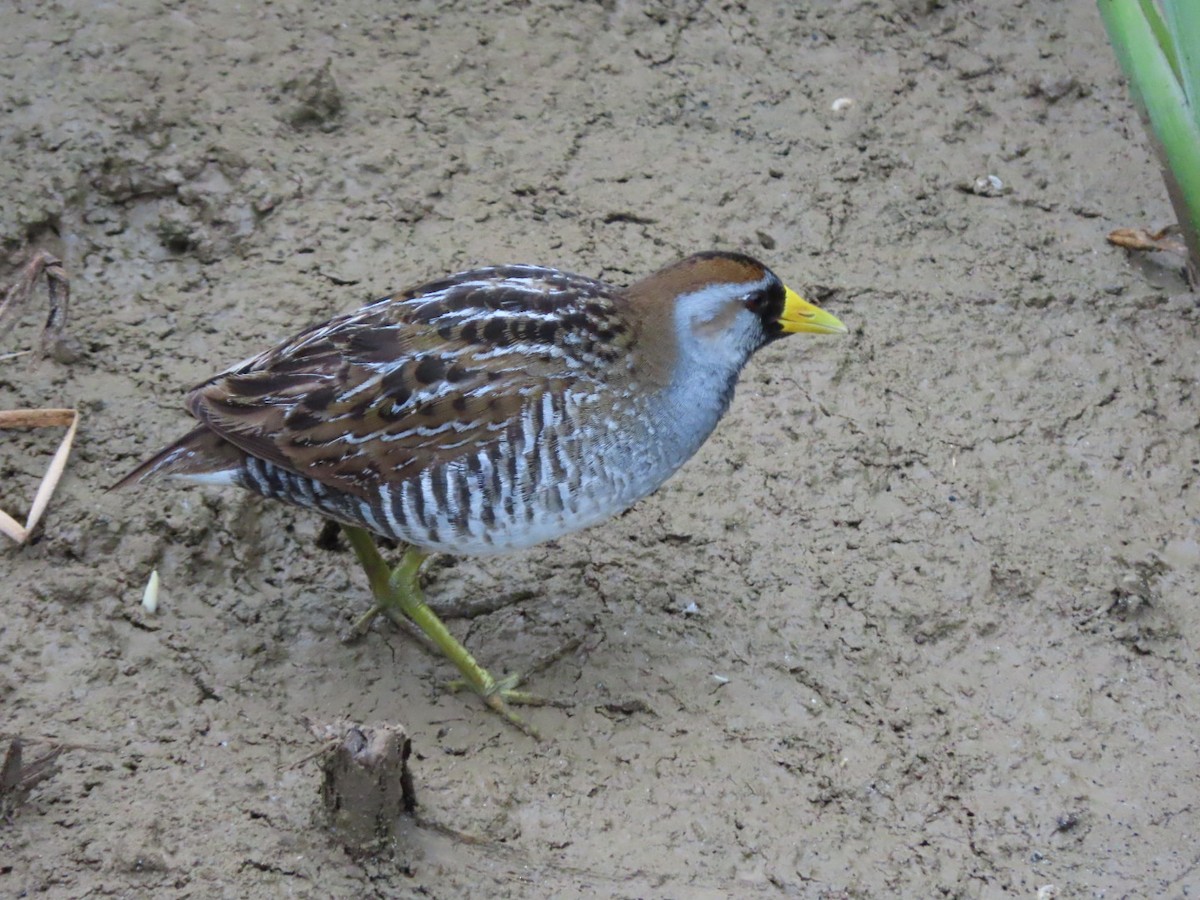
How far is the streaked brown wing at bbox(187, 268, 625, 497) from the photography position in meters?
4.13

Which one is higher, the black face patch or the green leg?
the black face patch

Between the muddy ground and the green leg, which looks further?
the green leg

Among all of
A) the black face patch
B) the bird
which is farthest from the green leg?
the black face patch

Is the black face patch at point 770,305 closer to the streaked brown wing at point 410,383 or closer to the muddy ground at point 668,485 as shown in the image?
the streaked brown wing at point 410,383

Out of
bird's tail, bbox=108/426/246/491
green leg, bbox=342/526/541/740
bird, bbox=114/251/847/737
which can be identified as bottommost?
green leg, bbox=342/526/541/740

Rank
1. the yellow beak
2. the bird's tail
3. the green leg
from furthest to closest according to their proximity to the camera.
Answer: the yellow beak
the green leg
the bird's tail

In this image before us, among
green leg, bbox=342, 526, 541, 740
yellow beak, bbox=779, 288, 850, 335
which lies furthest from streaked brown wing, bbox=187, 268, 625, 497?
yellow beak, bbox=779, 288, 850, 335

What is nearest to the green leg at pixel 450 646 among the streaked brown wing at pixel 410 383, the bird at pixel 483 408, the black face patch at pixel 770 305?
the bird at pixel 483 408

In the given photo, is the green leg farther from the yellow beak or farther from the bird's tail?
the yellow beak

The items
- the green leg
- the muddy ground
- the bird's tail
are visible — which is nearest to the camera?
the muddy ground

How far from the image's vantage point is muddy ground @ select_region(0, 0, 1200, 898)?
4051mm

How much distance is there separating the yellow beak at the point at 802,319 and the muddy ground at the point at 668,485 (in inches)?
27.2

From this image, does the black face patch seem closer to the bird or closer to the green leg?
the bird

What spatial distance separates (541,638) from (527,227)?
191 cm
